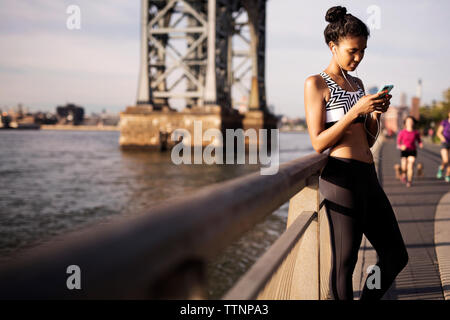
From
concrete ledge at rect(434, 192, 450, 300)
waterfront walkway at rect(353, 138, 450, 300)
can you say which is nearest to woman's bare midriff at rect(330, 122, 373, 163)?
waterfront walkway at rect(353, 138, 450, 300)

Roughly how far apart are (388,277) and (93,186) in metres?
17.9

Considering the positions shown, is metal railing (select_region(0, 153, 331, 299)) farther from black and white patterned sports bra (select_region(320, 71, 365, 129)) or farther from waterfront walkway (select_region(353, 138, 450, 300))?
waterfront walkway (select_region(353, 138, 450, 300))

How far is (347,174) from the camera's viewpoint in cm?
251

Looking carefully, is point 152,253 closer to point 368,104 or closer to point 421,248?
point 368,104

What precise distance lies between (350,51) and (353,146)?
1.68 ft

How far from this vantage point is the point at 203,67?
42.7 metres

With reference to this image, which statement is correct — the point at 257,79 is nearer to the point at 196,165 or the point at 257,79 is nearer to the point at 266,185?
the point at 196,165

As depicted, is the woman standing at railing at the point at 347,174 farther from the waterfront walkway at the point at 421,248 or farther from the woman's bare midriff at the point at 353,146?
the waterfront walkway at the point at 421,248

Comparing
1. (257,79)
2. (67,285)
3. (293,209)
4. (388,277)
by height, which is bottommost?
(388,277)

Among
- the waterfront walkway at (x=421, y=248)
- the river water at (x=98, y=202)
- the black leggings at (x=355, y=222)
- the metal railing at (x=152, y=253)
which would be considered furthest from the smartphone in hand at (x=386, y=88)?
the waterfront walkway at (x=421, y=248)

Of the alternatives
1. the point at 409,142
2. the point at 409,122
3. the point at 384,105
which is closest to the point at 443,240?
the point at 384,105

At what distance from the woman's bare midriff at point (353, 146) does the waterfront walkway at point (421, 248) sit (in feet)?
4.44

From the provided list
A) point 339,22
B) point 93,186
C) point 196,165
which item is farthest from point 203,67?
point 339,22

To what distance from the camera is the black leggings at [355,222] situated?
8.20 ft
